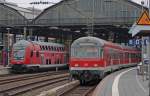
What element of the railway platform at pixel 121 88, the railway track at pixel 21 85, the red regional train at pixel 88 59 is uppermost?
the red regional train at pixel 88 59

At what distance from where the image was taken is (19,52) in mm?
49469

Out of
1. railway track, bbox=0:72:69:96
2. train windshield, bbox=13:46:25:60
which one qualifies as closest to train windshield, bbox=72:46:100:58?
railway track, bbox=0:72:69:96

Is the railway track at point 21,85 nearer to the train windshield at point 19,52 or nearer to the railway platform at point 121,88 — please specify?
the railway platform at point 121,88

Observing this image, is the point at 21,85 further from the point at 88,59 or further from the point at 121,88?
the point at 121,88

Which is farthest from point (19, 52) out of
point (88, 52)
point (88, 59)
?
point (88, 59)

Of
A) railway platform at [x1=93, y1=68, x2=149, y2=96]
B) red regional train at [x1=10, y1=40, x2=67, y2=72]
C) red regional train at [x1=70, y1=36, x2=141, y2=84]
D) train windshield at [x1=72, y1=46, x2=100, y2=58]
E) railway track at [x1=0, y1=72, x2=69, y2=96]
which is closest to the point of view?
railway platform at [x1=93, y1=68, x2=149, y2=96]

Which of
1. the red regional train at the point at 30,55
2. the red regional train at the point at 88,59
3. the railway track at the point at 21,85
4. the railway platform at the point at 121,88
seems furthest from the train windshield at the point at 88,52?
the red regional train at the point at 30,55

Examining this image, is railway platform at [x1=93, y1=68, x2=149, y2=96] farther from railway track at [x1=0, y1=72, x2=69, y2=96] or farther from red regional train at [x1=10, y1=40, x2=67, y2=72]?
red regional train at [x1=10, y1=40, x2=67, y2=72]

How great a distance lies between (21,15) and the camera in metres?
72.6

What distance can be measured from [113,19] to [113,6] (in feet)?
10.6

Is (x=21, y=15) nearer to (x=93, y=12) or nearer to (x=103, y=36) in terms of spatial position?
(x=93, y=12)

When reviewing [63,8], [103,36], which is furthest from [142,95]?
[103,36]

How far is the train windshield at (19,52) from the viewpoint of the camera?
49188 mm

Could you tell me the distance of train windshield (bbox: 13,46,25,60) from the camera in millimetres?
49188
